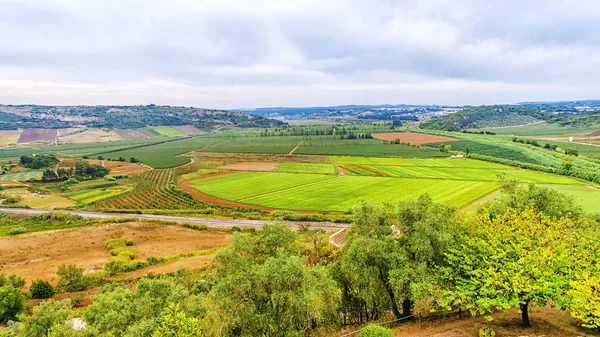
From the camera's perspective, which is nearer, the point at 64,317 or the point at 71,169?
the point at 64,317

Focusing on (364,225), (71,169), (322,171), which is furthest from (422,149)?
(71,169)

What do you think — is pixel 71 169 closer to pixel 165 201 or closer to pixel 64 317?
pixel 165 201

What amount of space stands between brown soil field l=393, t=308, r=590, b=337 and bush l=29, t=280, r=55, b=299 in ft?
176

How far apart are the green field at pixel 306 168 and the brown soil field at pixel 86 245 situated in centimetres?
6283

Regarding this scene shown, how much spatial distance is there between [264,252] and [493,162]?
141709 millimetres

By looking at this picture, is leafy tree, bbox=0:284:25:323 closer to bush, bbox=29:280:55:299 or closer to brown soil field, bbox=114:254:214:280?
bush, bbox=29:280:55:299

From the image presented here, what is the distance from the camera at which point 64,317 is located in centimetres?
2777

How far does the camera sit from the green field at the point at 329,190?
300 feet

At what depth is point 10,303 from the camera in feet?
133

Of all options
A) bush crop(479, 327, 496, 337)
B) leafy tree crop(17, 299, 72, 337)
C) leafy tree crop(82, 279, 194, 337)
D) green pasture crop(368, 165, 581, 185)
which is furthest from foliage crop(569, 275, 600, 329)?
green pasture crop(368, 165, 581, 185)

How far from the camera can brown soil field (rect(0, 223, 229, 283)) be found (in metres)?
62.6

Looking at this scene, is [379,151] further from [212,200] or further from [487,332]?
[487,332]

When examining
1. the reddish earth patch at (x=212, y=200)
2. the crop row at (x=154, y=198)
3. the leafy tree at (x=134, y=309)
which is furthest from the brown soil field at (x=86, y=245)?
the leafy tree at (x=134, y=309)

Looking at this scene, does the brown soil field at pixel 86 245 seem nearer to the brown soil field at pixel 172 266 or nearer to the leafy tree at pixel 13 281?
the leafy tree at pixel 13 281
